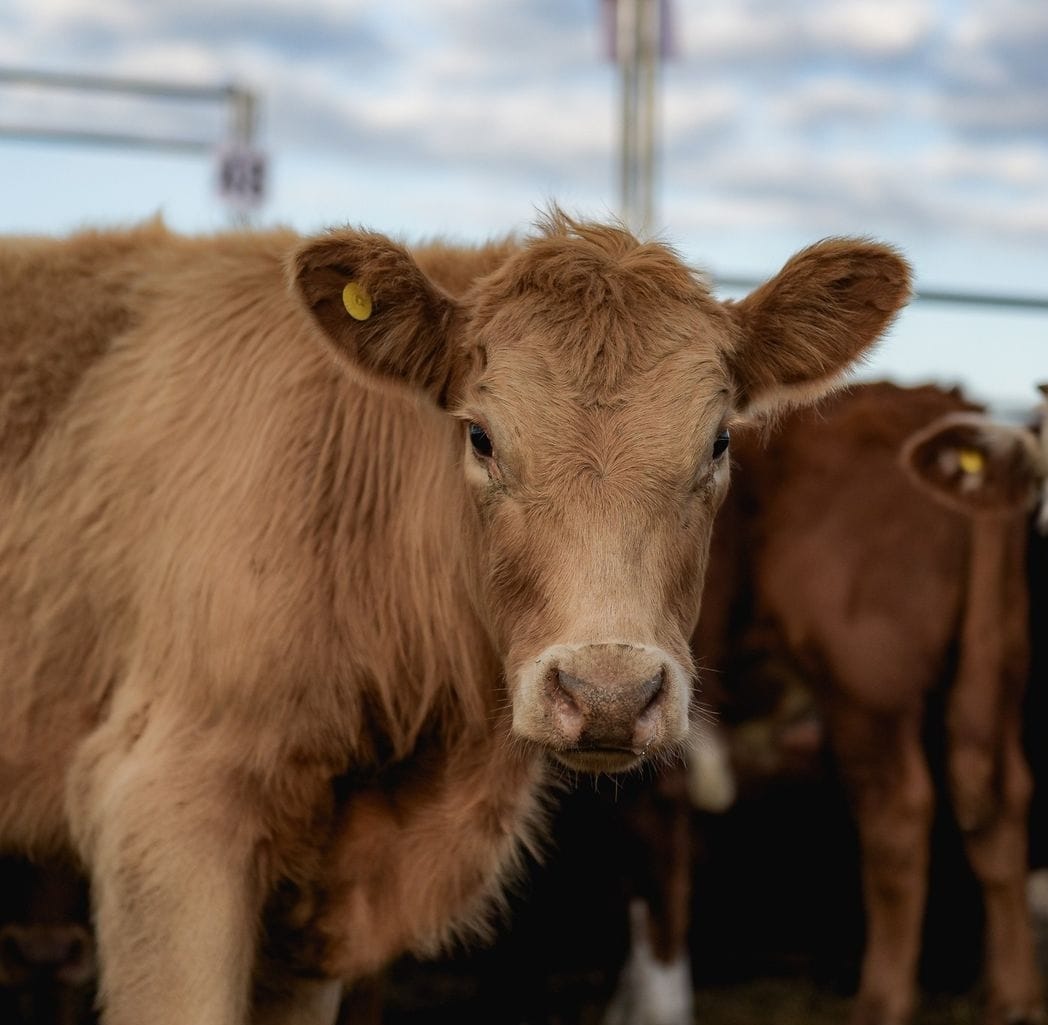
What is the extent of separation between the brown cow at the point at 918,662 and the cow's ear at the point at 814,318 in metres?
1.66

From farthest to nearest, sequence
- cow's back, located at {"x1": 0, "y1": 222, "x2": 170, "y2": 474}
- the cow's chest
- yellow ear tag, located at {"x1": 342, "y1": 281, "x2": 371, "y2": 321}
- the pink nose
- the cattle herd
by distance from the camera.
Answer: cow's back, located at {"x1": 0, "y1": 222, "x2": 170, "y2": 474}, the cow's chest, yellow ear tag, located at {"x1": 342, "y1": 281, "x2": 371, "y2": 321}, the cattle herd, the pink nose

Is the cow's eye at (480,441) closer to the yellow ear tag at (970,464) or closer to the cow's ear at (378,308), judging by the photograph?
the cow's ear at (378,308)

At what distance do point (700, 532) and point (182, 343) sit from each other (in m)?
1.40

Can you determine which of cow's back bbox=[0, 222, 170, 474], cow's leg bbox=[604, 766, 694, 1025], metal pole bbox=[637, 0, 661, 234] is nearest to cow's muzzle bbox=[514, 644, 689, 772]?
cow's back bbox=[0, 222, 170, 474]

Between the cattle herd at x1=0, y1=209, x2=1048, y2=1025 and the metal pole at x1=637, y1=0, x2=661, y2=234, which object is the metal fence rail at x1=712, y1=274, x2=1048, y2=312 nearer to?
the metal pole at x1=637, y1=0, x2=661, y2=234

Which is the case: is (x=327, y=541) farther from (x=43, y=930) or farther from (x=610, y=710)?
(x=43, y=930)

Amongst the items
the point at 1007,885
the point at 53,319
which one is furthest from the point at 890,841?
the point at 53,319

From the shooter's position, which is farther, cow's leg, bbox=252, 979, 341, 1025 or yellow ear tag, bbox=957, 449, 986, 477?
yellow ear tag, bbox=957, 449, 986, 477

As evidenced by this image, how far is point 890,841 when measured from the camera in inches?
199

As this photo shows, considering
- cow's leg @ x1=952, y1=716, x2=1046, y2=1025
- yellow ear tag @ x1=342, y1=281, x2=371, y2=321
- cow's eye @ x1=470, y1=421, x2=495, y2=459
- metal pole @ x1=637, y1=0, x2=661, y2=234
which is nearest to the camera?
cow's eye @ x1=470, y1=421, x2=495, y2=459

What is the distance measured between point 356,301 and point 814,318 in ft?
3.32

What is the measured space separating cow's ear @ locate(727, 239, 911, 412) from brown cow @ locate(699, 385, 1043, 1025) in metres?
1.66

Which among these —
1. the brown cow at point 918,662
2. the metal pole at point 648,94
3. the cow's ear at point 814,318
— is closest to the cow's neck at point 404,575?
the cow's ear at point 814,318

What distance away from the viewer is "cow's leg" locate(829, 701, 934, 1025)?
5.03m
